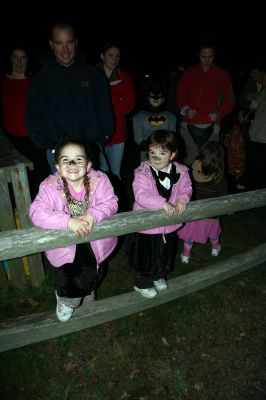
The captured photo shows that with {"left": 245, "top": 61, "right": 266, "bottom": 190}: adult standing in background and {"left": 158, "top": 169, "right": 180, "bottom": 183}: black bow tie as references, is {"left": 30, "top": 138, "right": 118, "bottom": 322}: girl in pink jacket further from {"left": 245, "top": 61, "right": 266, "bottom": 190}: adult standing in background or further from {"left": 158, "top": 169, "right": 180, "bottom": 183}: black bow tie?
{"left": 245, "top": 61, "right": 266, "bottom": 190}: adult standing in background

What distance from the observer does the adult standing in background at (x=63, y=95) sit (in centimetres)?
317

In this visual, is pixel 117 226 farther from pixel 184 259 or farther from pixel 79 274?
pixel 184 259

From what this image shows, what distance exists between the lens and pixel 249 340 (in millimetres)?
3193

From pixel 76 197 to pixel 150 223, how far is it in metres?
0.65

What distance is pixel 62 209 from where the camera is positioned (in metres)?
2.50

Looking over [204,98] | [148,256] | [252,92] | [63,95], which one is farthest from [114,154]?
[252,92]

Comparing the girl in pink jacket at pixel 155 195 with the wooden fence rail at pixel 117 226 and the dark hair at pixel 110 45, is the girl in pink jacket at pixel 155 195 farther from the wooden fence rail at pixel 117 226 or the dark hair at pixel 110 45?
the dark hair at pixel 110 45

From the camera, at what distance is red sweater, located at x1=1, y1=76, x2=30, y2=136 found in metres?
4.18

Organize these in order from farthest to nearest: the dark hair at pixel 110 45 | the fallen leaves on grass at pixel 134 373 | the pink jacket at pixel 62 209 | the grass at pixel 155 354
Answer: the dark hair at pixel 110 45 → the fallen leaves on grass at pixel 134 373 → the grass at pixel 155 354 → the pink jacket at pixel 62 209

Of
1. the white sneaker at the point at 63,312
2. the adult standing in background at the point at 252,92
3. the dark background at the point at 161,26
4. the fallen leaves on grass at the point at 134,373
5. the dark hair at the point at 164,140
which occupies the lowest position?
the fallen leaves on grass at the point at 134,373

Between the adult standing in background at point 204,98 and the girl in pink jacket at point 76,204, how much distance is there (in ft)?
9.05

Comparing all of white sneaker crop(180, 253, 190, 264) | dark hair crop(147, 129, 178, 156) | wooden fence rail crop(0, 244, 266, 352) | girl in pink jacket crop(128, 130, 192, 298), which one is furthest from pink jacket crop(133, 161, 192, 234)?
white sneaker crop(180, 253, 190, 264)

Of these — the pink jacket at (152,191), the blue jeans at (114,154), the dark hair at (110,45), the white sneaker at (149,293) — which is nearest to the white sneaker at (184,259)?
the white sneaker at (149,293)

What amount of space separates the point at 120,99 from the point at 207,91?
137cm
